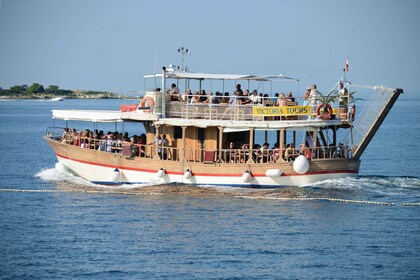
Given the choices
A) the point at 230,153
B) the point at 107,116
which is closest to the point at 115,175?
the point at 107,116

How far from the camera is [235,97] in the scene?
45.2 m

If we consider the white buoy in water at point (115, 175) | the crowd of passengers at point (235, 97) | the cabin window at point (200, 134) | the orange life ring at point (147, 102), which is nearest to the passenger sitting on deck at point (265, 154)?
the crowd of passengers at point (235, 97)

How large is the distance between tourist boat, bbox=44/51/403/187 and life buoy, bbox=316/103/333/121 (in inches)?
1.8

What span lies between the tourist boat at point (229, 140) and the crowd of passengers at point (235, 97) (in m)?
0.07

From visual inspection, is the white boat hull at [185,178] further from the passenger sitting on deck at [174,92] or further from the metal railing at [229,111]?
the passenger sitting on deck at [174,92]

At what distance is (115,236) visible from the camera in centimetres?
3547

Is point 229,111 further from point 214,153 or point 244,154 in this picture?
point 244,154

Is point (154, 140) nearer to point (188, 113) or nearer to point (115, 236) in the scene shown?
point (188, 113)

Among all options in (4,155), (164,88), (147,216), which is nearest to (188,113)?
(164,88)

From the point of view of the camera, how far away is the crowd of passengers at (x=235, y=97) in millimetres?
45125

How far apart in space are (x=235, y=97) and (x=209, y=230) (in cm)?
1056

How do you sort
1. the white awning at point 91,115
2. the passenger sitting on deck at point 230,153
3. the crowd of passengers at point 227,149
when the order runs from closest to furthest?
the crowd of passengers at point 227,149
the passenger sitting on deck at point 230,153
the white awning at point 91,115

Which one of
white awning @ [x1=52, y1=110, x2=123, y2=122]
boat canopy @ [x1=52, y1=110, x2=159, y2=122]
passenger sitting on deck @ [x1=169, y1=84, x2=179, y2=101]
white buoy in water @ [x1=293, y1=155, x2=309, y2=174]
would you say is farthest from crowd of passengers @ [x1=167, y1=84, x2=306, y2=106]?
white buoy in water @ [x1=293, y1=155, x2=309, y2=174]

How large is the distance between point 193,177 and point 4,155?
83.8 ft
